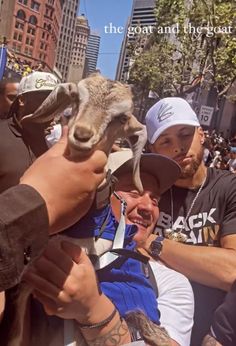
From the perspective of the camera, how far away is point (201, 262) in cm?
217

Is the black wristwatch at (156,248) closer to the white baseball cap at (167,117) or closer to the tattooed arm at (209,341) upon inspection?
the tattooed arm at (209,341)

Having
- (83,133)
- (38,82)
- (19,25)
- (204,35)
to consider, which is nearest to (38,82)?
(38,82)

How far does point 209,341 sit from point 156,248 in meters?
0.47

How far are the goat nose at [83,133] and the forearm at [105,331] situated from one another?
1.57 feet

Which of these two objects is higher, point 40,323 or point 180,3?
point 180,3

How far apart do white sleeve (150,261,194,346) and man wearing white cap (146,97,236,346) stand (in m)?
0.18

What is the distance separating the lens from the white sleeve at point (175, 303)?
174cm

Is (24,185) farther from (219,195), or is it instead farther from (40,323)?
(219,195)

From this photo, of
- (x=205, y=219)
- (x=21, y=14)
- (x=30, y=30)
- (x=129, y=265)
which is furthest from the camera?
(x=30, y=30)

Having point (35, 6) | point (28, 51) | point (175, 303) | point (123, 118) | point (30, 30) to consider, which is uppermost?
point (35, 6)

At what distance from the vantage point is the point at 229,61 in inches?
933

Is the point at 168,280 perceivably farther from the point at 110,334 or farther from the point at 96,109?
the point at 96,109

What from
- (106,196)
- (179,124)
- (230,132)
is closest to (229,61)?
(230,132)

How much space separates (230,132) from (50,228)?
139 feet
